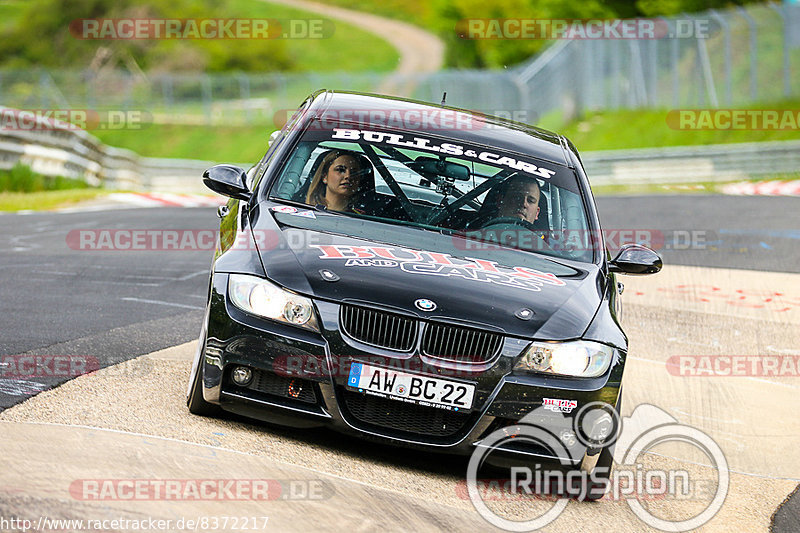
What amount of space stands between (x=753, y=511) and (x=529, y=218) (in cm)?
188

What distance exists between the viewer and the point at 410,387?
4.83 m

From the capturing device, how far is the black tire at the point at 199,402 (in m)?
5.14

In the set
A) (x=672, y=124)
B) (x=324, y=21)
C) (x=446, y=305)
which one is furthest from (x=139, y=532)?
(x=324, y=21)

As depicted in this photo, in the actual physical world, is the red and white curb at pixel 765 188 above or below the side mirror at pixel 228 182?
below

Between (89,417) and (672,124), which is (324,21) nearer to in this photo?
(672,124)

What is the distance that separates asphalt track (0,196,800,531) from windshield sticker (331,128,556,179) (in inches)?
66.2

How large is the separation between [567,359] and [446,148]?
1811mm

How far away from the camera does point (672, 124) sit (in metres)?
31.5

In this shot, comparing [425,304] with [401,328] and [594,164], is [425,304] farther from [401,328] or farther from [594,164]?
[594,164]
